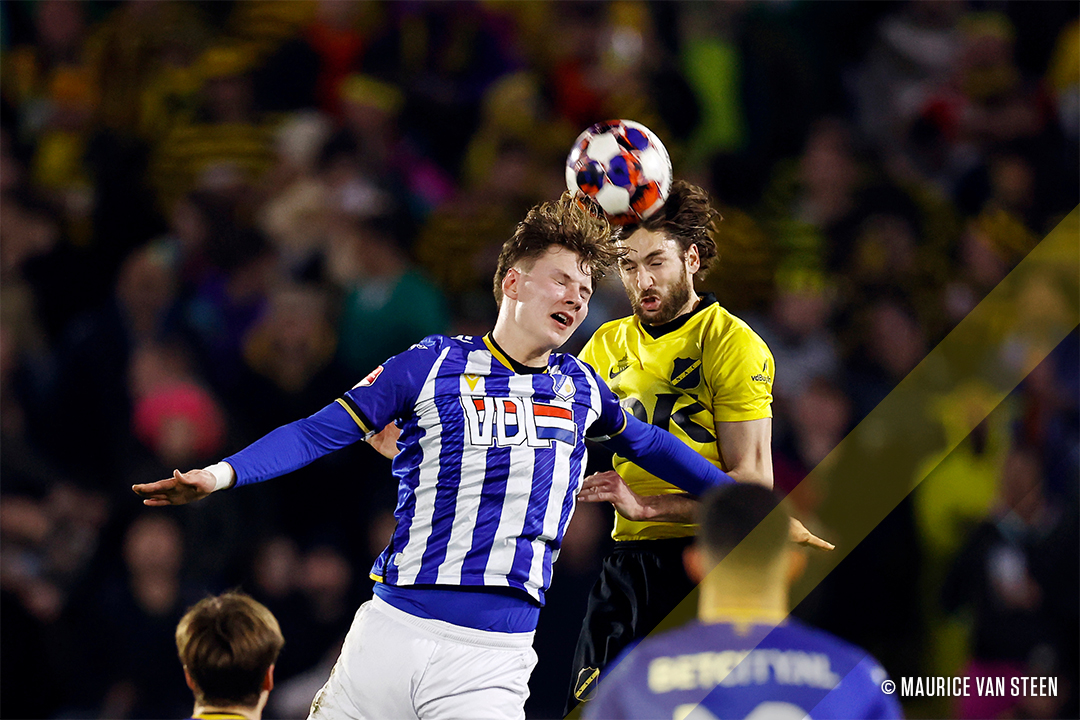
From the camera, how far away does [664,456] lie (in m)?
3.92

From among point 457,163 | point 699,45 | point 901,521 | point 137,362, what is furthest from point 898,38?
point 137,362

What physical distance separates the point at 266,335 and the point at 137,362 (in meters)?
0.81

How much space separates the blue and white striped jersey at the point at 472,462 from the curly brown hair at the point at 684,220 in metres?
0.99

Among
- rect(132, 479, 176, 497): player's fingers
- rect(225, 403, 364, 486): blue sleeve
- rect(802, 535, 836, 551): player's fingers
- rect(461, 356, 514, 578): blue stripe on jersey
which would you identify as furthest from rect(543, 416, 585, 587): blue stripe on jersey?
rect(132, 479, 176, 497): player's fingers

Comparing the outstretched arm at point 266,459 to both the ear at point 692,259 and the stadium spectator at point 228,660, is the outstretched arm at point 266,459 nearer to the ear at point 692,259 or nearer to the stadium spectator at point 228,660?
the stadium spectator at point 228,660

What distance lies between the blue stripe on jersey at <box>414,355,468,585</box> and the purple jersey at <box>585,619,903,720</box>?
123 centimetres

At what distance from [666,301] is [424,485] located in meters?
1.32

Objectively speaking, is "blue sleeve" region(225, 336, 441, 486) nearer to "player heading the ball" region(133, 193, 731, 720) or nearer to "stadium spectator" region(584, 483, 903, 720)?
"player heading the ball" region(133, 193, 731, 720)

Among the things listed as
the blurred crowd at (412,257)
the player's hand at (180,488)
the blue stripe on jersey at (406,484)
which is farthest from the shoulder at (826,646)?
the blurred crowd at (412,257)

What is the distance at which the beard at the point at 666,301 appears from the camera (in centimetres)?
441

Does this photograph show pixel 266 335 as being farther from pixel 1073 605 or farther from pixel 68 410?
pixel 1073 605

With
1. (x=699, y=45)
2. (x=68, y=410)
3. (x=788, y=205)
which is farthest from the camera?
(x=699, y=45)

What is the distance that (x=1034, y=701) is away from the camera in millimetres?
6125

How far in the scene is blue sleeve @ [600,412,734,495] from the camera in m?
3.89
